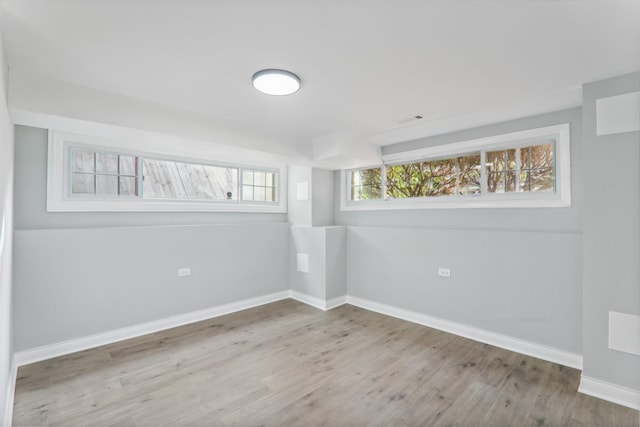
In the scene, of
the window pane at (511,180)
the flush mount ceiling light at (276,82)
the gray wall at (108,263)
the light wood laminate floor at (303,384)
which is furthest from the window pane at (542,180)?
the gray wall at (108,263)

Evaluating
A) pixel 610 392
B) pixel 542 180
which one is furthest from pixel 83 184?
pixel 610 392

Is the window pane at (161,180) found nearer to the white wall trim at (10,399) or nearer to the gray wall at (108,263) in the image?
the gray wall at (108,263)

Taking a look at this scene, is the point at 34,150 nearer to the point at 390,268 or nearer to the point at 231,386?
the point at 231,386

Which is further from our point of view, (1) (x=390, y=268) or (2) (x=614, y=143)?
(1) (x=390, y=268)

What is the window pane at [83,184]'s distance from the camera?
3068 millimetres

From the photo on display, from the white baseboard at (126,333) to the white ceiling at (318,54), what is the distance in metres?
2.20

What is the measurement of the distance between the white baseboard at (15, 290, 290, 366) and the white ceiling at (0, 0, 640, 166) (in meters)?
2.20

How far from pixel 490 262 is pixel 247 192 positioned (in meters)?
3.46

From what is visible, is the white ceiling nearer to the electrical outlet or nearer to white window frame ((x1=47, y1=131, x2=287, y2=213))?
white window frame ((x1=47, y1=131, x2=287, y2=213))

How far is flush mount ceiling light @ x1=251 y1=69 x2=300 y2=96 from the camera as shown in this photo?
7.07 feet

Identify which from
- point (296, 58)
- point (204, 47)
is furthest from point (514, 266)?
point (204, 47)

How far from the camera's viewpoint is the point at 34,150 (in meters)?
2.79

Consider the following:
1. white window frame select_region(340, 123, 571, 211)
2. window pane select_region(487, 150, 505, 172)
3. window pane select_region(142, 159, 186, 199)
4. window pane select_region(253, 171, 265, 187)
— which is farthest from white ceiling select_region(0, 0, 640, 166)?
window pane select_region(253, 171, 265, 187)

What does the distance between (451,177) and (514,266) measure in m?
1.27
